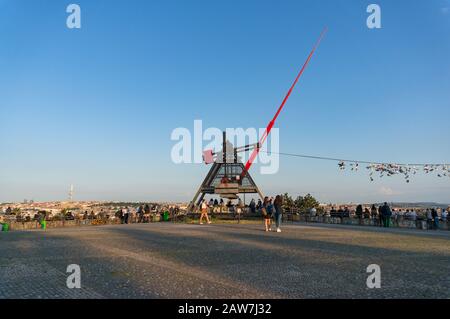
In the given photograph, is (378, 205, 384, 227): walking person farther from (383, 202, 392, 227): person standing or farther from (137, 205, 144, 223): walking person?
(137, 205, 144, 223): walking person

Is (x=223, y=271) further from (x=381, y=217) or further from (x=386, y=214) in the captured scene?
(x=381, y=217)

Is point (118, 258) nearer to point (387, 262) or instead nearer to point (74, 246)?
point (74, 246)

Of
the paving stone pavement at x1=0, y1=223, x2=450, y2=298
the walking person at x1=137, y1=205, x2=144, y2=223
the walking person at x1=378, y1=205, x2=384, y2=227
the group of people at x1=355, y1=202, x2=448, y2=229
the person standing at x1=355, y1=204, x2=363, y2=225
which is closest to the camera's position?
the paving stone pavement at x1=0, y1=223, x2=450, y2=298

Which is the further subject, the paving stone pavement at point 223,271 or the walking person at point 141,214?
the walking person at point 141,214

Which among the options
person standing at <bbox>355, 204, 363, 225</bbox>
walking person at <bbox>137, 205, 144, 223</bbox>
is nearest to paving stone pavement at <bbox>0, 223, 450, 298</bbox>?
person standing at <bbox>355, 204, 363, 225</bbox>

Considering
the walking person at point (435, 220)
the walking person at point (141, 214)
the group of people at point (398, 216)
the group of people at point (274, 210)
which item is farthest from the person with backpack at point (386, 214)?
the walking person at point (141, 214)

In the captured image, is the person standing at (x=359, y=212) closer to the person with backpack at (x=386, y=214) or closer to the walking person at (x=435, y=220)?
the person with backpack at (x=386, y=214)

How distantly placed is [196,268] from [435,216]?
863 inches

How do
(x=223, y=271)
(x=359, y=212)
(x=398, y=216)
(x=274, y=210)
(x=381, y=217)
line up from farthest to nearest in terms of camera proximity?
1. (x=359, y=212)
2. (x=398, y=216)
3. (x=381, y=217)
4. (x=274, y=210)
5. (x=223, y=271)

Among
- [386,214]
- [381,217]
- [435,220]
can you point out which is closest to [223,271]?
[386,214]

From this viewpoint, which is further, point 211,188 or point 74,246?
point 211,188
